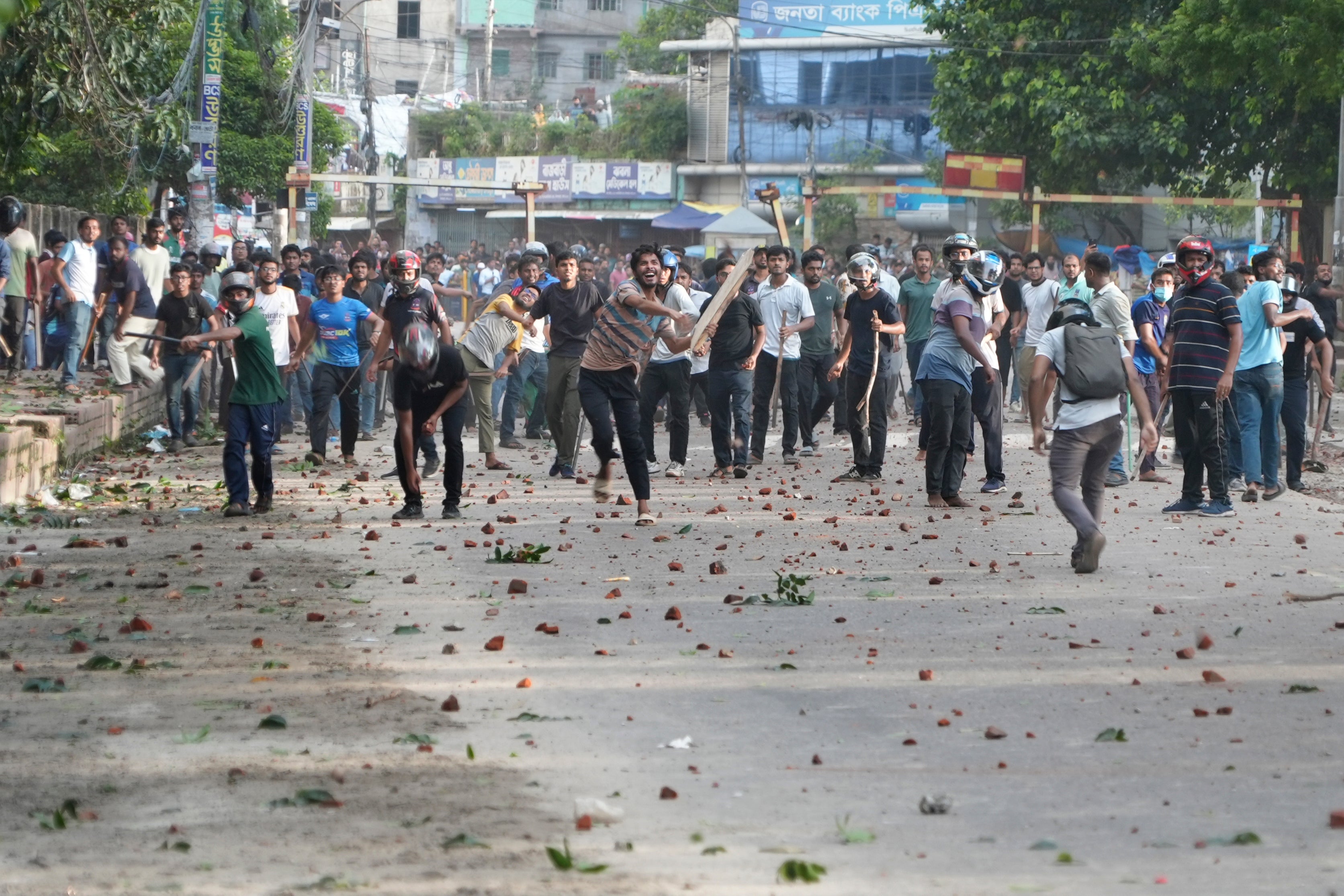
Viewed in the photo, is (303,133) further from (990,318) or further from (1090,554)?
(1090,554)

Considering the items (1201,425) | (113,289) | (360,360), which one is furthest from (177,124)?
(1201,425)

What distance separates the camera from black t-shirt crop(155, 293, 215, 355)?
15758 mm

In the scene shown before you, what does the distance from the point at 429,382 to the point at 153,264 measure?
317 inches

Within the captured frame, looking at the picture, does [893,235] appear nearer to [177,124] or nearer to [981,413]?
[177,124]

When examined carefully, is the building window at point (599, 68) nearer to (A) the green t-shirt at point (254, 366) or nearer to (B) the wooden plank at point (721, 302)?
(B) the wooden plank at point (721, 302)

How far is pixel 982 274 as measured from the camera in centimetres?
1213

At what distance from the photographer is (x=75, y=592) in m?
8.69

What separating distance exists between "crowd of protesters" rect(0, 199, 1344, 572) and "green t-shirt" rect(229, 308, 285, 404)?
16 mm

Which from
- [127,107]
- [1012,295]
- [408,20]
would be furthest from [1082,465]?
[408,20]

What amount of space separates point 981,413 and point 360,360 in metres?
6.12

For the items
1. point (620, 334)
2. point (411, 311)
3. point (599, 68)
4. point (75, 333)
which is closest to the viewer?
point (620, 334)

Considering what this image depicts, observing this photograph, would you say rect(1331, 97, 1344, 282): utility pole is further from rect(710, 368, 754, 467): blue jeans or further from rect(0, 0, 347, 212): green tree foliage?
rect(0, 0, 347, 212): green tree foliage

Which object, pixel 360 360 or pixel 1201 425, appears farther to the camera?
pixel 360 360

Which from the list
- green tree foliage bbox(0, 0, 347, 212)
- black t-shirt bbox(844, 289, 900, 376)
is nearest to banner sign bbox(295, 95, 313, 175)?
green tree foliage bbox(0, 0, 347, 212)
